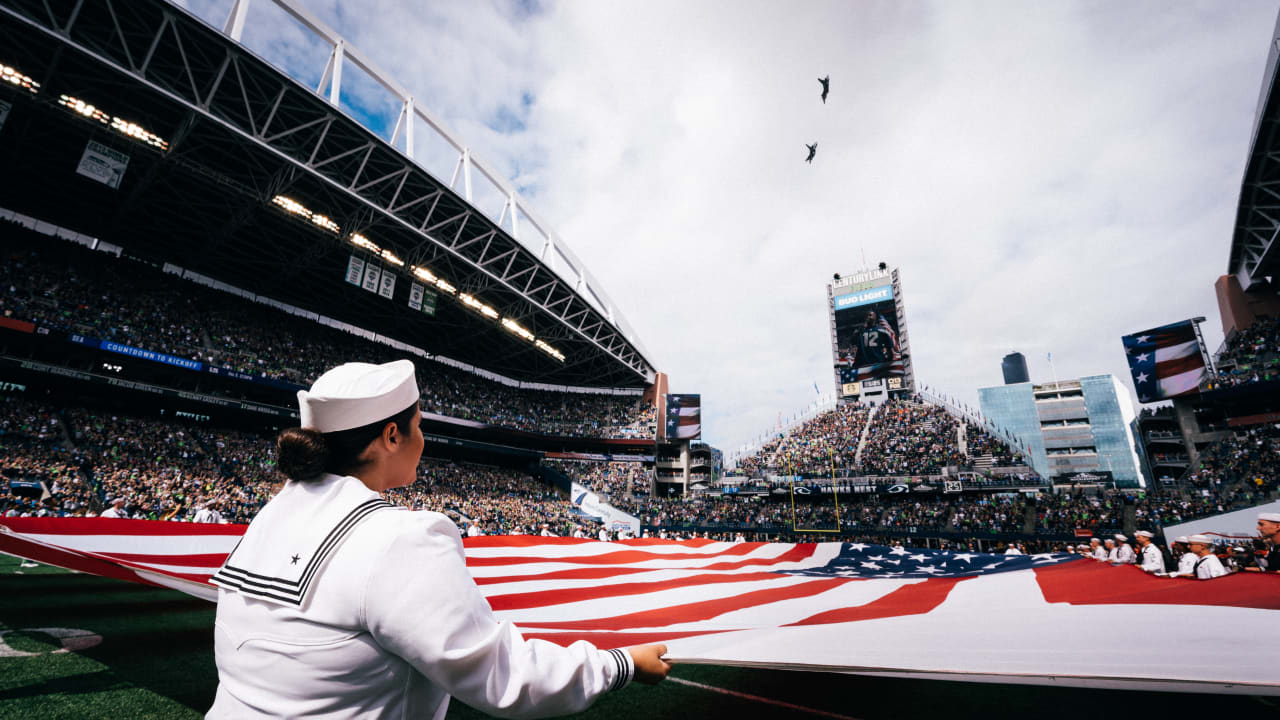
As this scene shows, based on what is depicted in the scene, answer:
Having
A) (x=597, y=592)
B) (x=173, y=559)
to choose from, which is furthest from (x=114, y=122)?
(x=597, y=592)

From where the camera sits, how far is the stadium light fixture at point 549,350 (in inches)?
1245

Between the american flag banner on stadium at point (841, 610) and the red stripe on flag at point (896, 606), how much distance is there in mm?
17

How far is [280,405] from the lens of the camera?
84.7 ft

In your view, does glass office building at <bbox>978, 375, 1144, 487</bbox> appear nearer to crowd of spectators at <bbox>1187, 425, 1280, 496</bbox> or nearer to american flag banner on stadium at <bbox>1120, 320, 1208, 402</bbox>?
american flag banner on stadium at <bbox>1120, 320, 1208, 402</bbox>

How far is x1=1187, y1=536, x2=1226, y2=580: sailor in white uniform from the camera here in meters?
5.34

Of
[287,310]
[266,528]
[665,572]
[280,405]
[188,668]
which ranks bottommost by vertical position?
[188,668]

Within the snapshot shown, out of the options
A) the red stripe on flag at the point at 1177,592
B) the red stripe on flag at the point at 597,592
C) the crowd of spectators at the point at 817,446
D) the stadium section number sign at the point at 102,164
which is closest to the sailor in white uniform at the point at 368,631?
the red stripe on flag at the point at 597,592

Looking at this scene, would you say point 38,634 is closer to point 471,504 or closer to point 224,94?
point 224,94

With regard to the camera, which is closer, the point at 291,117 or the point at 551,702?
the point at 551,702

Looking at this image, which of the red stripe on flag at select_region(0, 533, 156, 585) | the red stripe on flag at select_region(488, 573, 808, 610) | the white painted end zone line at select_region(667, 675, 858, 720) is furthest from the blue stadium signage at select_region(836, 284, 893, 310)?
A: the red stripe on flag at select_region(0, 533, 156, 585)

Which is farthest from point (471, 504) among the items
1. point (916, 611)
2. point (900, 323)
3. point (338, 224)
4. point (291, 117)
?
point (900, 323)

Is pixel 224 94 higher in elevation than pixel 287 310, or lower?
higher

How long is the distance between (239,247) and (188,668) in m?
26.0

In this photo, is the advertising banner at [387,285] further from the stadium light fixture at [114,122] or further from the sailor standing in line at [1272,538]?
the sailor standing in line at [1272,538]
